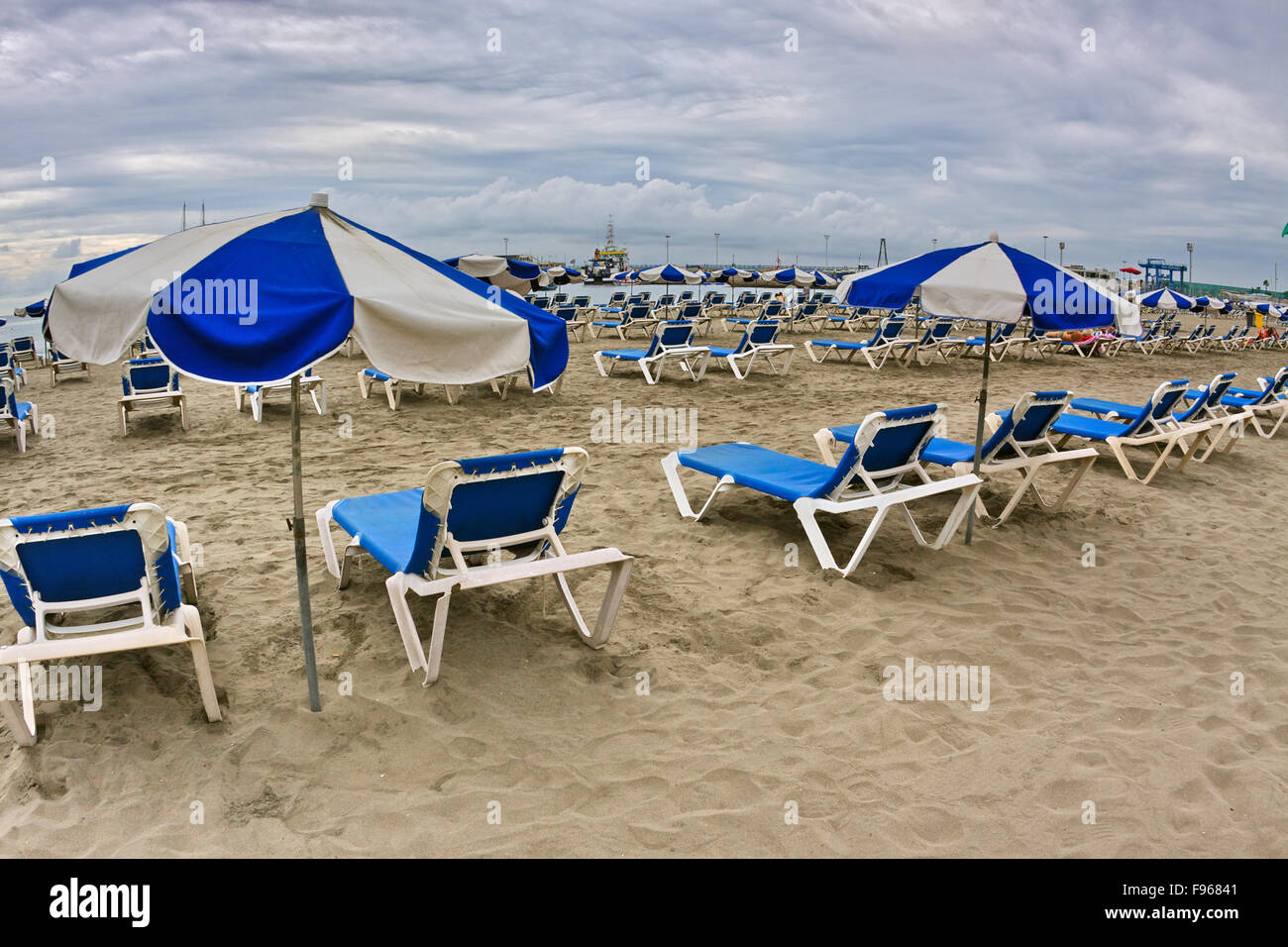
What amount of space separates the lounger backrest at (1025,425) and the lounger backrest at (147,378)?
26.0 feet

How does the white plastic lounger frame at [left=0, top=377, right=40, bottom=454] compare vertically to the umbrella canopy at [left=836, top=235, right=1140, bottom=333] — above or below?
below

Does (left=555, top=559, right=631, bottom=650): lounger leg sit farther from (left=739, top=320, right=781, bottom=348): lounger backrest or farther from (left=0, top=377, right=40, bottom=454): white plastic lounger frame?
(left=739, top=320, right=781, bottom=348): lounger backrest

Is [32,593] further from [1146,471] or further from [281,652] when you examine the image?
[1146,471]

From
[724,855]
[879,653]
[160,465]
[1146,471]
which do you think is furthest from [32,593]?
[1146,471]

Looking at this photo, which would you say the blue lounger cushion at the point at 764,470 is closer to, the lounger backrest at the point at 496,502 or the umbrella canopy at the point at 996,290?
the umbrella canopy at the point at 996,290

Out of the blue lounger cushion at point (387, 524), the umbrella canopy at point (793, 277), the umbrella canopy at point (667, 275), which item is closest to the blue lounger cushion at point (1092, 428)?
the blue lounger cushion at point (387, 524)

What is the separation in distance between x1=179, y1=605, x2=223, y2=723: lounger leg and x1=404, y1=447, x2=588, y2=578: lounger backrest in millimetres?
730

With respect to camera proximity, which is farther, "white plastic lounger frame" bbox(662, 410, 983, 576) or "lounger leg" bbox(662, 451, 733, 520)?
"lounger leg" bbox(662, 451, 733, 520)

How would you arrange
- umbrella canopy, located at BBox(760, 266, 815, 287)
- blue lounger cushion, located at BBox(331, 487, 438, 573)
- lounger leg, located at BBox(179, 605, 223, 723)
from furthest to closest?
1. umbrella canopy, located at BBox(760, 266, 815, 287)
2. blue lounger cushion, located at BBox(331, 487, 438, 573)
3. lounger leg, located at BBox(179, 605, 223, 723)

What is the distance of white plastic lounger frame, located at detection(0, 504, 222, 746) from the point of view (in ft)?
8.53

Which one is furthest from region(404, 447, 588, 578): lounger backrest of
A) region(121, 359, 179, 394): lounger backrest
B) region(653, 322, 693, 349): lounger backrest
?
region(653, 322, 693, 349): lounger backrest

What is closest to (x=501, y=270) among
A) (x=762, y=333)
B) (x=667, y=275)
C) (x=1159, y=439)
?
(x=762, y=333)

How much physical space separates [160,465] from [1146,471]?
8224 millimetres

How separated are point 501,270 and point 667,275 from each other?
11.1 metres
